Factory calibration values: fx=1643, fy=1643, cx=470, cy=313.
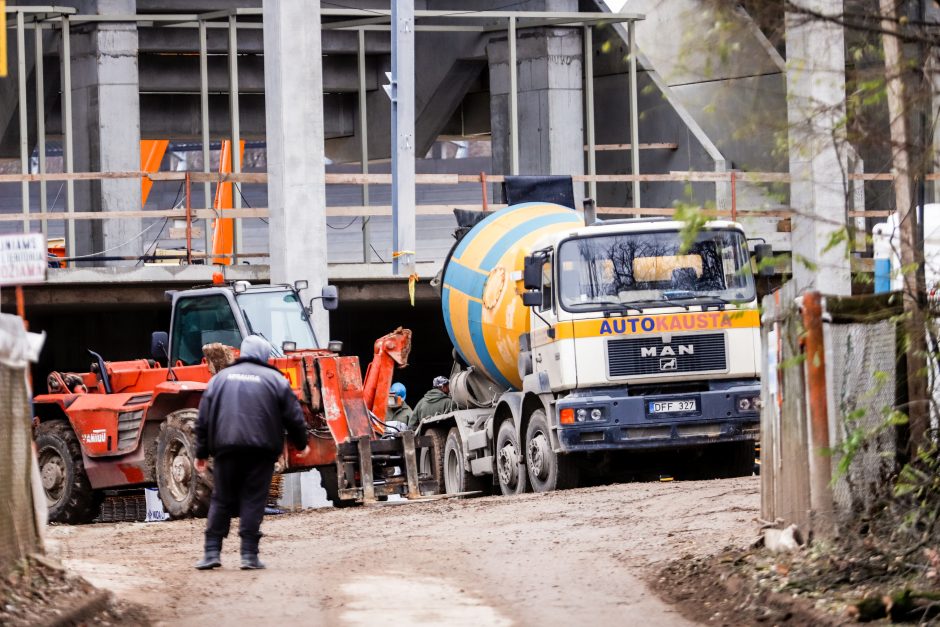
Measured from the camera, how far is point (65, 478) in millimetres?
19594

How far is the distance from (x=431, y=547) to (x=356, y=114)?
78.4 feet

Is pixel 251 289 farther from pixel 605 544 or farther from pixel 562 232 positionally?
pixel 605 544

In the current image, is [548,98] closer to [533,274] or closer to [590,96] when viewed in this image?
[590,96]

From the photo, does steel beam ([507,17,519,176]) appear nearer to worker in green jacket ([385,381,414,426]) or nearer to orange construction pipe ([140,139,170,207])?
worker in green jacket ([385,381,414,426])

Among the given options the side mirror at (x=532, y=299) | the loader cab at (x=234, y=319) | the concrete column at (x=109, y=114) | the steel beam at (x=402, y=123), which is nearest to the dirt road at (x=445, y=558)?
the side mirror at (x=532, y=299)

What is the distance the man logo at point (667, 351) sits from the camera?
1762cm

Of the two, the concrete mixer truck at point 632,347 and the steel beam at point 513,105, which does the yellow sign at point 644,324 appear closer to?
the concrete mixer truck at point 632,347

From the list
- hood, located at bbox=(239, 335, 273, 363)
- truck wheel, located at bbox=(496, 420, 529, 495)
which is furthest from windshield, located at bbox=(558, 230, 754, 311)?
hood, located at bbox=(239, 335, 273, 363)

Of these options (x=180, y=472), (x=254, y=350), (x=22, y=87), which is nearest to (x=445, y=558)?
(x=254, y=350)

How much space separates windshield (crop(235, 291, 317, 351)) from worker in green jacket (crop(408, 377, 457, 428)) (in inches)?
152

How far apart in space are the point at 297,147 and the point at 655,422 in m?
8.05

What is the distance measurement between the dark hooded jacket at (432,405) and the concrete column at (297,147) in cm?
167

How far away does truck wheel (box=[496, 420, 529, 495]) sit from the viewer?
62.2ft

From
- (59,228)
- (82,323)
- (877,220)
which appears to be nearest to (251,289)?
(82,323)
